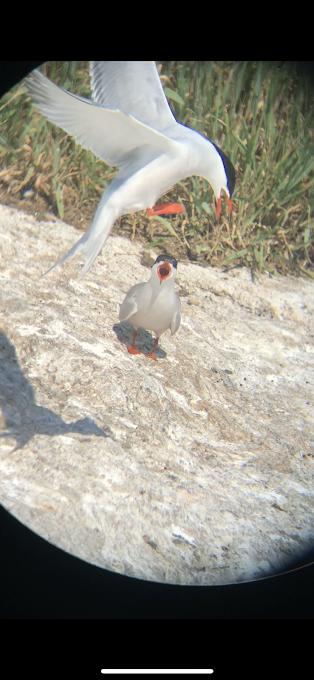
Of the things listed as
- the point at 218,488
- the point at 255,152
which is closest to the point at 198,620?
the point at 218,488

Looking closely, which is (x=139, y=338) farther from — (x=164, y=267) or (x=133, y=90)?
(x=133, y=90)

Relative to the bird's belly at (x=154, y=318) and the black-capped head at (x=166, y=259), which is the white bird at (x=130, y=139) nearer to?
the black-capped head at (x=166, y=259)

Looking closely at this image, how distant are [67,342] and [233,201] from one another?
0.57 meters

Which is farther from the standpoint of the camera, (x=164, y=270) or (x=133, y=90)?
(x=164, y=270)

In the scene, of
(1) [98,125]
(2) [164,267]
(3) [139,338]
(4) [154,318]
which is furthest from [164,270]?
(1) [98,125]

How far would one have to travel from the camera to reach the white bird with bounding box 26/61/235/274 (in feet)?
3.54

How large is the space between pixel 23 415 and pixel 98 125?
0.59m

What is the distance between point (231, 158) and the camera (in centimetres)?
141

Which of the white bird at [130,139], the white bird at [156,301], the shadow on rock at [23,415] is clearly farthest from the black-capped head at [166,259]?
the shadow on rock at [23,415]

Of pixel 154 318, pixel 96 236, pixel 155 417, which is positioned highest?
pixel 96 236

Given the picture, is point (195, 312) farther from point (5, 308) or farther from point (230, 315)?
point (5, 308)

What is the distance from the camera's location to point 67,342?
1.39 meters

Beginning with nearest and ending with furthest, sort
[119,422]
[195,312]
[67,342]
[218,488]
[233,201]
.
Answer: [218,488], [119,422], [67,342], [233,201], [195,312]

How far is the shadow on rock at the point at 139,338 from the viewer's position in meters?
1.58
